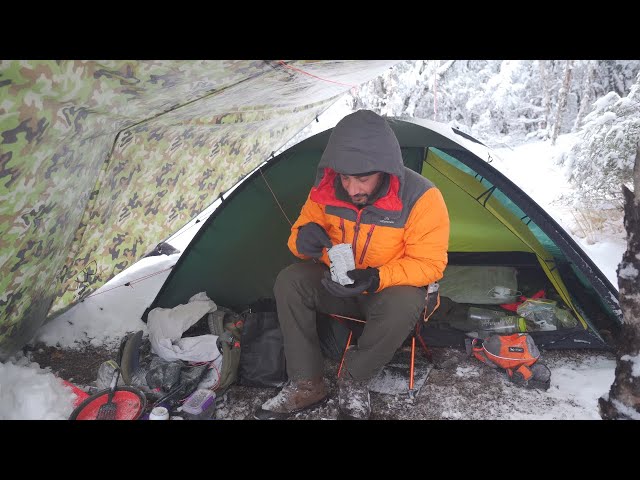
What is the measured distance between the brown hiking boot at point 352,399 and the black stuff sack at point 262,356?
0.42 m

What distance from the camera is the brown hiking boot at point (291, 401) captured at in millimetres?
2297

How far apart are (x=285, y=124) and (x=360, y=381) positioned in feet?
9.00

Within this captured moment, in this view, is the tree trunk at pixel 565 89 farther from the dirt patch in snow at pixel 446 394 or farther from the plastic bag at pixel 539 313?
the dirt patch in snow at pixel 446 394

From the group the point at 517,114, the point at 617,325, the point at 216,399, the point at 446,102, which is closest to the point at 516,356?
the point at 617,325

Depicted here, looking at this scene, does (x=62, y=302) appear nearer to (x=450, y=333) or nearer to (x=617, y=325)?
(x=450, y=333)

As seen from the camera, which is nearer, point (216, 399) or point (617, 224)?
point (216, 399)

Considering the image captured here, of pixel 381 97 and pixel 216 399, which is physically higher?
pixel 381 97

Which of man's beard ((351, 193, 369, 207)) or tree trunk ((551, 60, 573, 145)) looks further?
tree trunk ((551, 60, 573, 145))

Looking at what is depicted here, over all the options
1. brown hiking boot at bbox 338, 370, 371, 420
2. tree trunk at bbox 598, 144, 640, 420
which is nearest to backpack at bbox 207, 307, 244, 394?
brown hiking boot at bbox 338, 370, 371, 420

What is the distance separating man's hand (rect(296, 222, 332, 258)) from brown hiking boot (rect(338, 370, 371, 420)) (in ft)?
2.25

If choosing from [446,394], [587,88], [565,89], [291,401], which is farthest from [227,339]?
[587,88]

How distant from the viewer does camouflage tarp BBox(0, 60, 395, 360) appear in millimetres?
1609

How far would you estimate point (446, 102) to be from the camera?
12102mm

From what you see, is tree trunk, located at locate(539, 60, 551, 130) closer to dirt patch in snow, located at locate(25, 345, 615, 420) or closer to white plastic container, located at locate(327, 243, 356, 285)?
dirt patch in snow, located at locate(25, 345, 615, 420)
